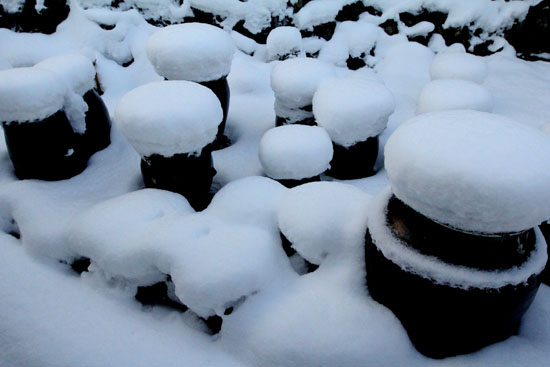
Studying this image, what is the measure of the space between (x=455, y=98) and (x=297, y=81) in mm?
1360

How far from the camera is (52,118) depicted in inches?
97.6

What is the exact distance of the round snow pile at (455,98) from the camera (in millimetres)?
3248

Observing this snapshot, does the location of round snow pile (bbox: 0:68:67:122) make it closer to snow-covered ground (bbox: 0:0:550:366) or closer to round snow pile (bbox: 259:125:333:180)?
snow-covered ground (bbox: 0:0:550:366)

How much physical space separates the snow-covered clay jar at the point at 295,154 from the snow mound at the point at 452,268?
112 centimetres

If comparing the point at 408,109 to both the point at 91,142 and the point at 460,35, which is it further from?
the point at 91,142

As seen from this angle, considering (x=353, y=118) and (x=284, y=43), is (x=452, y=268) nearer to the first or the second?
(x=353, y=118)

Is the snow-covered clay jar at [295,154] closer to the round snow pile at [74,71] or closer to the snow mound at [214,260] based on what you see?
the snow mound at [214,260]

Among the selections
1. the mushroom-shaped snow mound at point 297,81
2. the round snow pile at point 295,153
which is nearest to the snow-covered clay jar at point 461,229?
the round snow pile at point 295,153

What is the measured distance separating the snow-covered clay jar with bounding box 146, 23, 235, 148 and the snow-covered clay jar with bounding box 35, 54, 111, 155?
513 millimetres

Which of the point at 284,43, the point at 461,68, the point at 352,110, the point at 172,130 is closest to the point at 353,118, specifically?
the point at 352,110

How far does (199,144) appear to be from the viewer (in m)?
2.32

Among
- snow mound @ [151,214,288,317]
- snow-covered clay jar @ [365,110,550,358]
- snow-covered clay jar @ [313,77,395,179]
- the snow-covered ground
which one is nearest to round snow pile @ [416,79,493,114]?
snow-covered clay jar @ [313,77,395,179]

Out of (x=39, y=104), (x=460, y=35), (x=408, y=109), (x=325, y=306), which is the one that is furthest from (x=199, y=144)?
(x=460, y=35)

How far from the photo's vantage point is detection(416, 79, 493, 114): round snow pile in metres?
3.25
